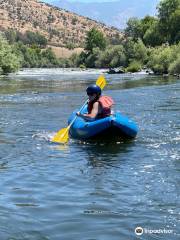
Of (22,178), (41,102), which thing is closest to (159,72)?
(41,102)

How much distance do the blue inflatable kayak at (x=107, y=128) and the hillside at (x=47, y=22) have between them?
406 feet

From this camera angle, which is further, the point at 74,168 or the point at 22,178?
the point at 74,168

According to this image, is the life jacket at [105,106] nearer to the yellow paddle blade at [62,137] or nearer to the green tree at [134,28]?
the yellow paddle blade at [62,137]

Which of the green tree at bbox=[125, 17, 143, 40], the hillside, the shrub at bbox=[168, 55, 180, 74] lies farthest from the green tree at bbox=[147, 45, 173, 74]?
the hillside

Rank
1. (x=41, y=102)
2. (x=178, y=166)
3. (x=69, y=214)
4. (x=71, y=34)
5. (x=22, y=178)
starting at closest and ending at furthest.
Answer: (x=69, y=214), (x=22, y=178), (x=178, y=166), (x=41, y=102), (x=71, y=34)

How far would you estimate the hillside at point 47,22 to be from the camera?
139125 millimetres

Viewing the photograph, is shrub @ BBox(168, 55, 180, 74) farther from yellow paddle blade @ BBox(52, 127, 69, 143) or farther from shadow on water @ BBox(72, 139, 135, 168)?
shadow on water @ BBox(72, 139, 135, 168)

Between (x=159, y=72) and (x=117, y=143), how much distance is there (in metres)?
41.1

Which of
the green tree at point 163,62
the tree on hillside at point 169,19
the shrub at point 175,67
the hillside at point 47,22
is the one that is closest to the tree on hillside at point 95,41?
the tree on hillside at point 169,19

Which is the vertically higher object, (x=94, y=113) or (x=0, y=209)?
(x=94, y=113)

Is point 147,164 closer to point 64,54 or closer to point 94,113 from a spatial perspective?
point 94,113

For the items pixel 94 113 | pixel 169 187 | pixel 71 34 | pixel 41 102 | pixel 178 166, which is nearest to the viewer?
pixel 169 187

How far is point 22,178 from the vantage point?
8.21 meters

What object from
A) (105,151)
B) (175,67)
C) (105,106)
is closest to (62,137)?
(105,106)
